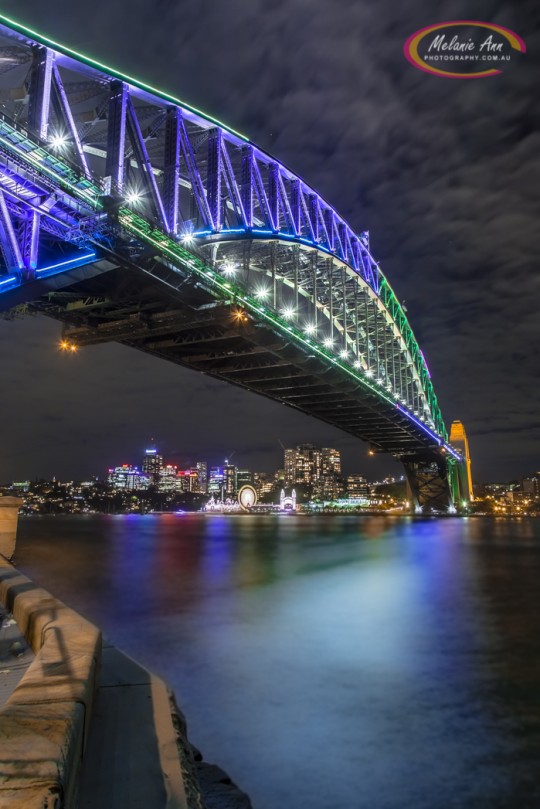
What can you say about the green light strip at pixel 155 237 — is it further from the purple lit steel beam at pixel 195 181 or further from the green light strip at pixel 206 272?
the purple lit steel beam at pixel 195 181

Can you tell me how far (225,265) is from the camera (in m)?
32.3

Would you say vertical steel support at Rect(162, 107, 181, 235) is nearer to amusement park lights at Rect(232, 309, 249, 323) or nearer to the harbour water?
amusement park lights at Rect(232, 309, 249, 323)

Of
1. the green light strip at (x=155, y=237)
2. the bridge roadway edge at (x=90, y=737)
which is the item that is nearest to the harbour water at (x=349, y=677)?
the bridge roadway edge at (x=90, y=737)

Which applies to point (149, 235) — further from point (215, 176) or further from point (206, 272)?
point (215, 176)

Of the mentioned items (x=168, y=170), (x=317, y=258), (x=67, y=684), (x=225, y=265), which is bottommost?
(x=67, y=684)

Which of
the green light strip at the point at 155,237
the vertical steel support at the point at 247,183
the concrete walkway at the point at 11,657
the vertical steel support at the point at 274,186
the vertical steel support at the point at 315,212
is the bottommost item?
the concrete walkway at the point at 11,657

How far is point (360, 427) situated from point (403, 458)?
26.4m

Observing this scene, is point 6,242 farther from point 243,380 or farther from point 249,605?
point 243,380

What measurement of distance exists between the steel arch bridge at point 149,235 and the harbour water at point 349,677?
513 inches

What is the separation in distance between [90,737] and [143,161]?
24.5 metres

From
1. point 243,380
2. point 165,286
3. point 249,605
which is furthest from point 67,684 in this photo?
point 243,380

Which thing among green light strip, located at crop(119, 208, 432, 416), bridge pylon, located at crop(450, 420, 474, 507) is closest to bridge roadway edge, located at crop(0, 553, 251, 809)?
green light strip, located at crop(119, 208, 432, 416)

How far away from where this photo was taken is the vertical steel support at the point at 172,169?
2556 cm

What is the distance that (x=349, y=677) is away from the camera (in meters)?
8.73
